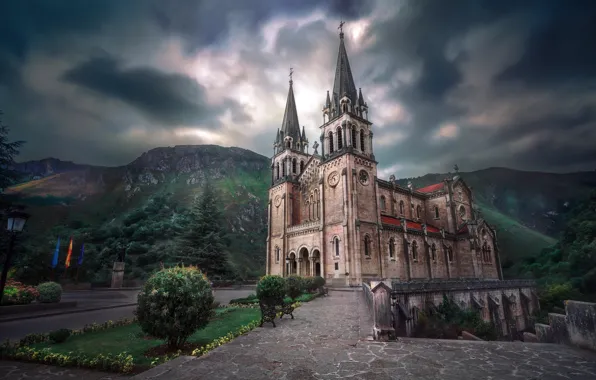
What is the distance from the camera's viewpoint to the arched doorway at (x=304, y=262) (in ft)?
111

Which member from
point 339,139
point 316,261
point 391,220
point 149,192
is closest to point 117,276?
point 316,261

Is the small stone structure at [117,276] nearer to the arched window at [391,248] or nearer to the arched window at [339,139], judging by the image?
the arched window at [339,139]

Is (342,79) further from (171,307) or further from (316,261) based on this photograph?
(171,307)

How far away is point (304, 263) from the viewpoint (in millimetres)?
34344

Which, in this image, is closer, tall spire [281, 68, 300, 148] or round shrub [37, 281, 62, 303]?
round shrub [37, 281, 62, 303]

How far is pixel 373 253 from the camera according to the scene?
1144 inches

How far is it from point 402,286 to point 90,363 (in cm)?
1475

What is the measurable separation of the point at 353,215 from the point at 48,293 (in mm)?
24329

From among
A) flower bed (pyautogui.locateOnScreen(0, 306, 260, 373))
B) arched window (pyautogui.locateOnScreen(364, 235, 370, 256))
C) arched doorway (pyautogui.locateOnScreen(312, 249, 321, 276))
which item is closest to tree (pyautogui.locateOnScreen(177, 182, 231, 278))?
arched doorway (pyautogui.locateOnScreen(312, 249, 321, 276))

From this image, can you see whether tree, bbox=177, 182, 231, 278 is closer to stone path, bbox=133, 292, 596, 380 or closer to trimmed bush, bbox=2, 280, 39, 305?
trimmed bush, bbox=2, 280, 39, 305

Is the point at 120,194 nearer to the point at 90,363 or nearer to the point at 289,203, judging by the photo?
the point at 289,203

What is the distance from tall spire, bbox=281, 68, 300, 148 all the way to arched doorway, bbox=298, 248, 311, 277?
54.0ft

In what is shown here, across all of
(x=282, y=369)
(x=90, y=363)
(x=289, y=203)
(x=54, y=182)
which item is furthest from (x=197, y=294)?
(x=54, y=182)

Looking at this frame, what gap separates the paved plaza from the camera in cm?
497
